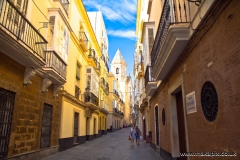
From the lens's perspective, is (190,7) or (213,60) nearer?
(213,60)

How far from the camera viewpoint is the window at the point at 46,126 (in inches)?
352

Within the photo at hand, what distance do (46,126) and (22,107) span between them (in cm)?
252

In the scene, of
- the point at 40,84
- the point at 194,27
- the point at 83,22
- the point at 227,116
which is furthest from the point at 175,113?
the point at 83,22

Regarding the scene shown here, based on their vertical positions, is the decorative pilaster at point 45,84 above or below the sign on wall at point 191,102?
above

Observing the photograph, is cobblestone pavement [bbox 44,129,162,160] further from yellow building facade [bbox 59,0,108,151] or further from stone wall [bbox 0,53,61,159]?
stone wall [bbox 0,53,61,159]

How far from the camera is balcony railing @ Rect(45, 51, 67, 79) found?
28.1 feet

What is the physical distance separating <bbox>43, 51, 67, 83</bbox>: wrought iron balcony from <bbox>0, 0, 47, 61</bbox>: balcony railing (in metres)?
0.54

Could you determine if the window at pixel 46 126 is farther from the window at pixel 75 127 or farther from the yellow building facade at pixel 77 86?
the window at pixel 75 127

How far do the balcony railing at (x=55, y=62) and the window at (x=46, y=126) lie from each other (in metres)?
1.80

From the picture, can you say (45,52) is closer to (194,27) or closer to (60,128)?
(60,128)

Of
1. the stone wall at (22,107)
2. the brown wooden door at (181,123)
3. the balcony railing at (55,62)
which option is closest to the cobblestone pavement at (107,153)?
the stone wall at (22,107)

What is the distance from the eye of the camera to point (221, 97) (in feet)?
10.2

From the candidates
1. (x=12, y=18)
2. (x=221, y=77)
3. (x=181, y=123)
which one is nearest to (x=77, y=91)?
(x=12, y=18)

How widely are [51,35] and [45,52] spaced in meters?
1.44
